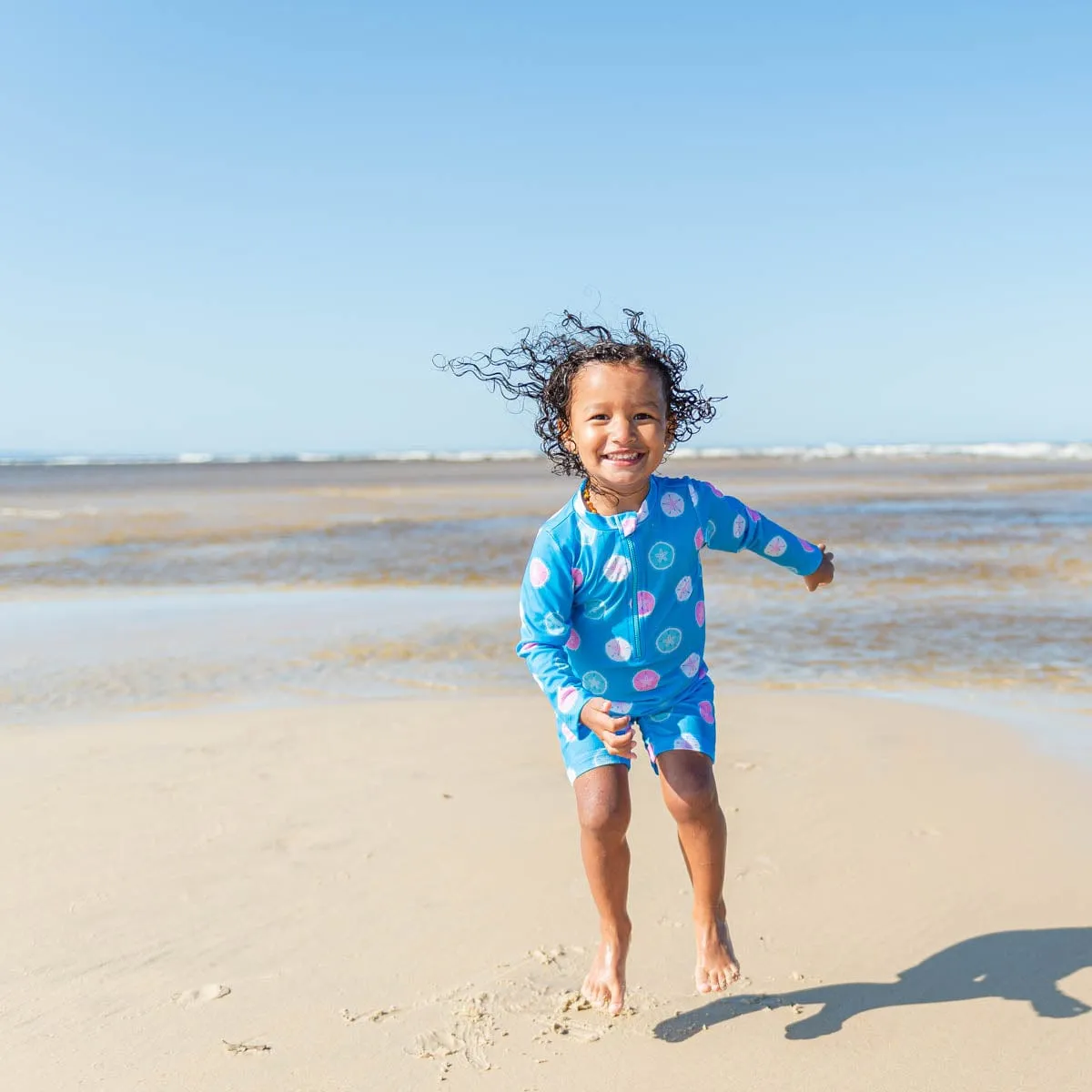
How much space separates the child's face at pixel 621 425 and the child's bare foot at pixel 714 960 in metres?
1.13

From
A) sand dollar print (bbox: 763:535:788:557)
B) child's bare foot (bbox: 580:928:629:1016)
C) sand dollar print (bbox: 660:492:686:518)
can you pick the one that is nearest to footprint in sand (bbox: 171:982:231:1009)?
child's bare foot (bbox: 580:928:629:1016)

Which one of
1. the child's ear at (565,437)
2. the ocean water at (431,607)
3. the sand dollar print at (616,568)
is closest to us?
the sand dollar print at (616,568)

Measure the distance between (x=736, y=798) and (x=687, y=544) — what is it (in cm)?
178

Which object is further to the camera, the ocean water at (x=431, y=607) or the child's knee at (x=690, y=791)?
the ocean water at (x=431, y=607)

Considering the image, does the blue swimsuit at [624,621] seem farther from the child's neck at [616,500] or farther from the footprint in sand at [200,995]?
the footprint in sand at [200,995]

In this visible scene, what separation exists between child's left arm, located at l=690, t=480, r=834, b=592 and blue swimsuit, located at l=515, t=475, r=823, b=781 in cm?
6

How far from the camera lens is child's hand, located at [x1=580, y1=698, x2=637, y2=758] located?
2668 millimetres

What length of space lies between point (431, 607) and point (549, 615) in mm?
6897

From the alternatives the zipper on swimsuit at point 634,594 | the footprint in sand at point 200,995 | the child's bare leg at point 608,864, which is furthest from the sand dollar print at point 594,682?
the footprint in sand at point 200,995

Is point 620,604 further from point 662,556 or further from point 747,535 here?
point 747,535

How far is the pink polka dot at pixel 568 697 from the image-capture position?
280 centimetres

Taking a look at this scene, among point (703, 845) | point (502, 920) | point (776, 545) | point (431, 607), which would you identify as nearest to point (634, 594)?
point (776, 545)

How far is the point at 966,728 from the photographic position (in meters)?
5.44

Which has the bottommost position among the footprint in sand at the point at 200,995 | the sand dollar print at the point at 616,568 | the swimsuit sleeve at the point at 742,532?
the footprint in sand at the point at 200,995
